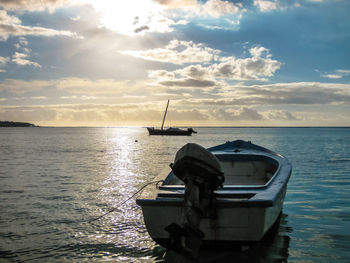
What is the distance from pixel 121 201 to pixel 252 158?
236 inches

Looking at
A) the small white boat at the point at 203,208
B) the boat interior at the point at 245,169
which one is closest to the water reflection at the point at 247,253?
the small white boat at the point at 203,208

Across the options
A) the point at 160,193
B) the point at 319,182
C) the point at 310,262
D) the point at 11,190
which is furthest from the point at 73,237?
the point at 319,182

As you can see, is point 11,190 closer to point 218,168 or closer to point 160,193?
point 160,193

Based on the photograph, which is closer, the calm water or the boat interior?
the calm water

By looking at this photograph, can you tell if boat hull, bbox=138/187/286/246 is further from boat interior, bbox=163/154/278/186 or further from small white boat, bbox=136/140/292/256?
boat interior, bbox=163/154/278/186

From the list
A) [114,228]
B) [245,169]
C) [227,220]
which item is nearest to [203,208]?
[227,220]

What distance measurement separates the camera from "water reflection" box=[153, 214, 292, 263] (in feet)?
22.4

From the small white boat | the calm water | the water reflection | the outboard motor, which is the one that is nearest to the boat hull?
the small white boat

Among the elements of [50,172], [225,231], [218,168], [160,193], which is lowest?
[50,172]

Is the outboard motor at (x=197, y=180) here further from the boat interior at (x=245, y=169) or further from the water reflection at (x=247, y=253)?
the boat interior at (x=245, y=169)

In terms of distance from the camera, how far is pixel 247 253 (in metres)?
7.50

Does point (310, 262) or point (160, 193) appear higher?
point (160, 193)

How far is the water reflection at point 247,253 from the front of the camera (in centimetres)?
682

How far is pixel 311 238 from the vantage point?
28.6ft
